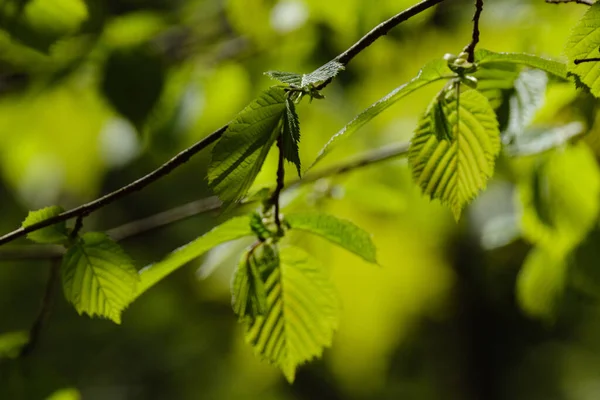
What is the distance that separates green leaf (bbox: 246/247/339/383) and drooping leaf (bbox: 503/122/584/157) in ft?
1.28

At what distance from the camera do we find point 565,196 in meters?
0.94

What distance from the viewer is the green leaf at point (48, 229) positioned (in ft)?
1.90

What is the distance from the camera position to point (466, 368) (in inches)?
170

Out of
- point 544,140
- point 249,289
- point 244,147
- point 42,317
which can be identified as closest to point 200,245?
point 249,289

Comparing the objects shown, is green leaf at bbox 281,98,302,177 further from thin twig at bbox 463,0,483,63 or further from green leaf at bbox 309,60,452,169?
thin twig at bbox 463,0,483,63

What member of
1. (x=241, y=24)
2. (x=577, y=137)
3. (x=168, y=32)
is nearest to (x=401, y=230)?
(x=168, y=32)

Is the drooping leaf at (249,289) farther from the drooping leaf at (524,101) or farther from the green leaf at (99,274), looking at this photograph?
the drooping leaf at (524,101)

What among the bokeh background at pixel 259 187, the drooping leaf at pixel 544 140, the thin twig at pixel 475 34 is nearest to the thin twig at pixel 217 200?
the bokeh background at pixel 259 187

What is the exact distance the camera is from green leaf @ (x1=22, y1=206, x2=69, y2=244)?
579mm

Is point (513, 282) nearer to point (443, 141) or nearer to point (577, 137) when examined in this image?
point (577, 137)

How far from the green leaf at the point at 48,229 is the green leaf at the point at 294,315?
0.65ft

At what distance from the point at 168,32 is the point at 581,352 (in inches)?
143

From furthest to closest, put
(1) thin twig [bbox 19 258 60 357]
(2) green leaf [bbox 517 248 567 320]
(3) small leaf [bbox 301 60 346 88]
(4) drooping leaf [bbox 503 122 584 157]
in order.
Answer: (2) green leaf [bbox 517 248 567 320], (4) drooping leaf [bbox 503 122 584 157], (1) thin twig [bbox 19 258 60 357], (3) small leaf [bbox 301 60 346 88]

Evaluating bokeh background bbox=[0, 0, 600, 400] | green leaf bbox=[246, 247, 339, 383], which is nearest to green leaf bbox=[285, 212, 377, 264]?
green leaf bbox=[246, 247, 339, 383]
